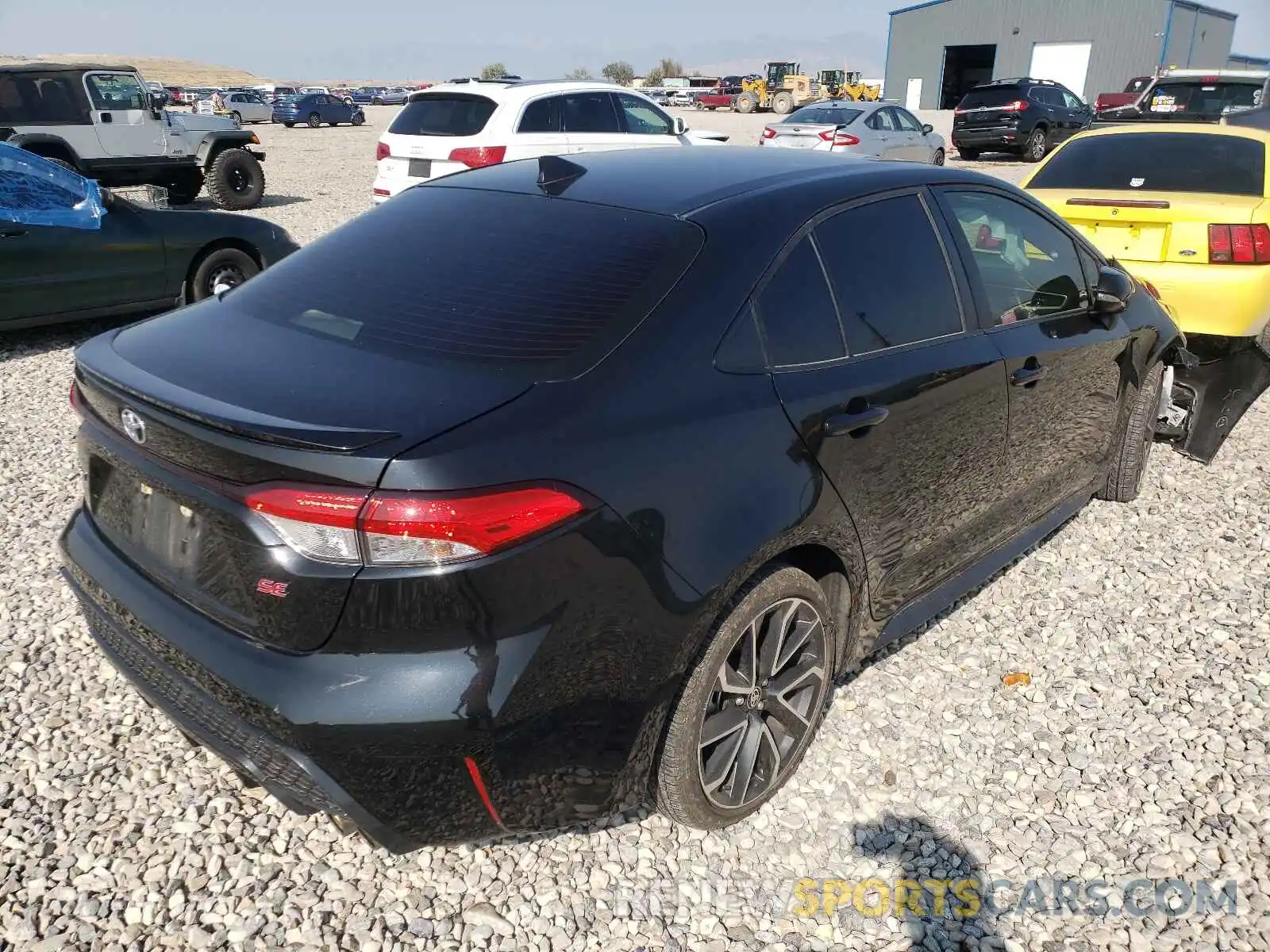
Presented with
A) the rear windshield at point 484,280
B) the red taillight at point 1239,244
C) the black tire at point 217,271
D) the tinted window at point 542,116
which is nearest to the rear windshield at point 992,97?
the tinted window at point 542,116

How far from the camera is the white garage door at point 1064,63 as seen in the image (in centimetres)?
4041

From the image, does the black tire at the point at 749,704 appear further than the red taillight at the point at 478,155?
No

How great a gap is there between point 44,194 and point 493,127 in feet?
15.4

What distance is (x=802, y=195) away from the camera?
269 cm

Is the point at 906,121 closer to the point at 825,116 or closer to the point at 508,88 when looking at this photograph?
the point at 825,116

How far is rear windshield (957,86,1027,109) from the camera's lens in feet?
68.2

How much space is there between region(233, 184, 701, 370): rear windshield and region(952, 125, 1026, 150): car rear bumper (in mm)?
20824

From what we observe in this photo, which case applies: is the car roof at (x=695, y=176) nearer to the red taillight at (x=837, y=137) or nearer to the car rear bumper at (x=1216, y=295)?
the car rear bumper at (x=1216, y=295)

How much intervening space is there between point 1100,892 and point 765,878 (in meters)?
0.86

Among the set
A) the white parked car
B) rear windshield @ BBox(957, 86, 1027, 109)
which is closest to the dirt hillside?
the white parked car

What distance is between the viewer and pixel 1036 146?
839 inches

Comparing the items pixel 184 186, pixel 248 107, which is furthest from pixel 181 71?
pixel 184 186

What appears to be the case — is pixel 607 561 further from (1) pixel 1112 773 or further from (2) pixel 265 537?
(1) pixel 1112 773

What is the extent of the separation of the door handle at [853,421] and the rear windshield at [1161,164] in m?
4.48
